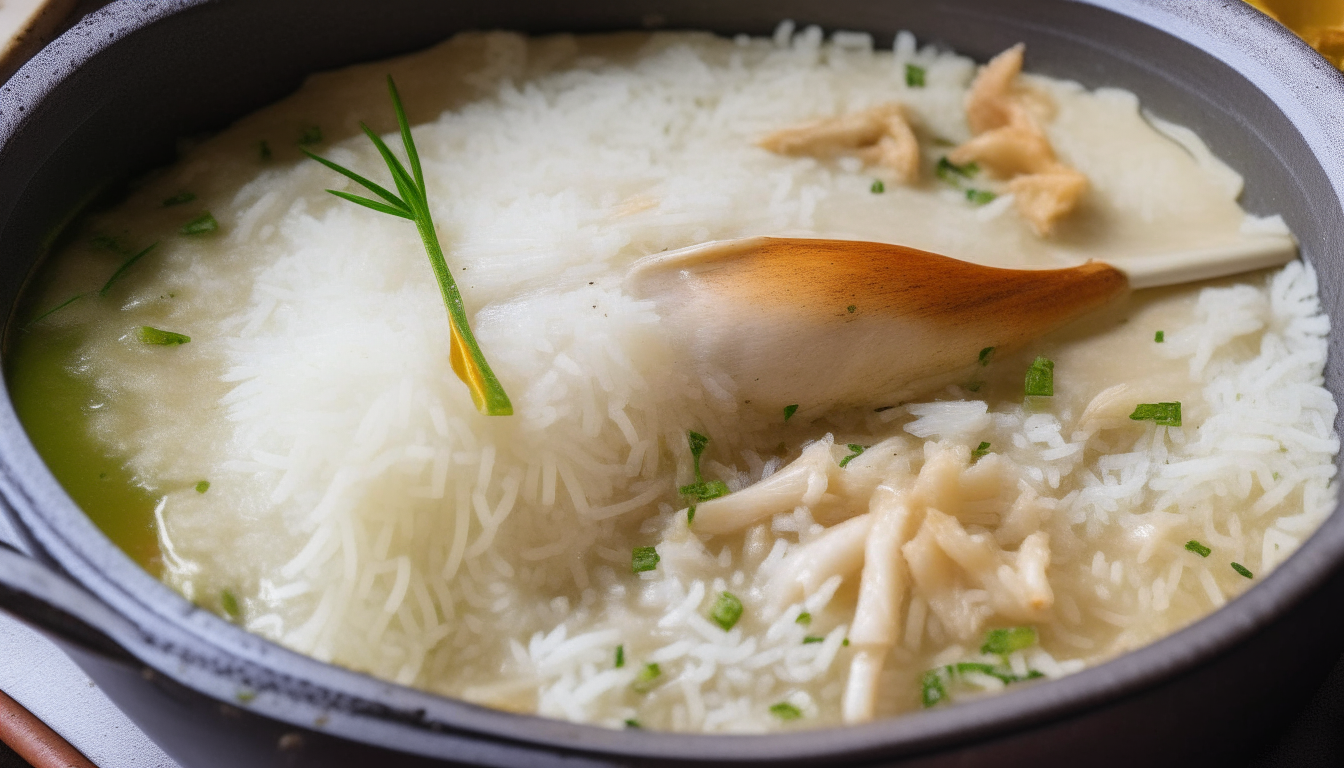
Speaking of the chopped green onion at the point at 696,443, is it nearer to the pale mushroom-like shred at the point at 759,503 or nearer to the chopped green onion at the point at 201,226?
the pale mushroom-like shred at the point at 759,503

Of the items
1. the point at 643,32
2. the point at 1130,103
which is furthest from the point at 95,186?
the point at 1130,103

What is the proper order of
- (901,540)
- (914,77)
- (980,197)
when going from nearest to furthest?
(901,540) < (980,197) < (914,77)

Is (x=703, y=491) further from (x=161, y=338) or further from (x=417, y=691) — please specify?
(x=161, y=338)

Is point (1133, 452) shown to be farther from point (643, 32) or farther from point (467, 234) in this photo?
point (643, 32)

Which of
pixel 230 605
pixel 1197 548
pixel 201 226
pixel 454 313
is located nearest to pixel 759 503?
pixel 454 313

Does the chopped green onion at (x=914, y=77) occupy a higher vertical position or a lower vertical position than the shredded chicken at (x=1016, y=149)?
higher

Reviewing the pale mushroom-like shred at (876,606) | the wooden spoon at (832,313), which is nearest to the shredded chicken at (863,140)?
the wooden spoon at (832,313)
